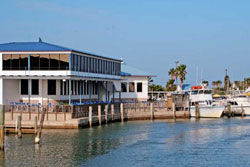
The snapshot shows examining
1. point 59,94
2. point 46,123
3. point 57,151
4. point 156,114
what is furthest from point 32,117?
point 156,114

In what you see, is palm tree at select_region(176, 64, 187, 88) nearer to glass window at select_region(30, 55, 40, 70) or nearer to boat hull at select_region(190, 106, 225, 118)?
boat hull at select_region(190, 106, 225, 118)

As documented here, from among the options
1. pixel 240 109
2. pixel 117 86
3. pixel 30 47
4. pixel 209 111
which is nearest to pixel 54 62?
pixel 30 47

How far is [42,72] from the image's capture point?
50125 mm

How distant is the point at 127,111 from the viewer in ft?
199

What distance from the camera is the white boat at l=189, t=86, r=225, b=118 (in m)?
66.2

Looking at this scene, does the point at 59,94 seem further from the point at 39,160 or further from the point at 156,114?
the point at 39,160

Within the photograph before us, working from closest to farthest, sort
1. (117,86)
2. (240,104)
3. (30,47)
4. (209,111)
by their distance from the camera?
(30,47) < (209,111) < (117,86) < (240,104)

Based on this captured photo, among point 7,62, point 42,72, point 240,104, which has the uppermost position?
point 7,62

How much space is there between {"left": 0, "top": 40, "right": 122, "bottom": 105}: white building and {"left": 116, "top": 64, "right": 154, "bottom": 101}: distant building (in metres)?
13.2

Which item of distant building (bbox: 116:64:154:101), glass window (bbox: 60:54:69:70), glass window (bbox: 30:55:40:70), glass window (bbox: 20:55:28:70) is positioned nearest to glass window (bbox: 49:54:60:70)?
glass window (bbox: 60:54:69:70)

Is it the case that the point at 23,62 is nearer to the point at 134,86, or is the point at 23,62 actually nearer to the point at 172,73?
the point at 134,86

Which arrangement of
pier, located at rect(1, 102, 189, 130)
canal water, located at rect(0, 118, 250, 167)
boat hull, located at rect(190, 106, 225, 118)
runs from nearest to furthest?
canal water, located at rect(0, 118, 250, 167)
pier, located at rect(1, 102, 189, 130)
boat hull, located at rect(190, 106, 225, 118)

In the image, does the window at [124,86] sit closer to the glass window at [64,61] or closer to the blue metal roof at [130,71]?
the blue metal roof at [130,71]

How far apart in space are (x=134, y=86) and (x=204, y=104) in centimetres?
1042
